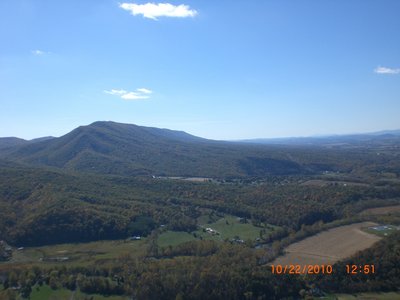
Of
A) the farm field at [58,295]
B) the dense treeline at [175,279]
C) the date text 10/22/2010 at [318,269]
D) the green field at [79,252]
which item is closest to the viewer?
the dense treeline at [175,279]

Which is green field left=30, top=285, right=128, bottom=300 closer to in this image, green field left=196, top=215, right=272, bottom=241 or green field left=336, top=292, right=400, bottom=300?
green field left=336, top=292, right=400, bottom=300

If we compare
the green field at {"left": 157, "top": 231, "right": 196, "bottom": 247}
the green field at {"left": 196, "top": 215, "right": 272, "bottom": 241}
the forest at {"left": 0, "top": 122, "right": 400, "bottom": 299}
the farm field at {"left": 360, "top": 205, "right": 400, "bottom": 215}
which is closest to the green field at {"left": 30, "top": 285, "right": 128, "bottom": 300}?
the forest at {"left": 0, "top": 122, "right": 400, "bottom": 299}

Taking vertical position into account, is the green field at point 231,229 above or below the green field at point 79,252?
above

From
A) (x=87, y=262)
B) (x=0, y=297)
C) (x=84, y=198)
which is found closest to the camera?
(x=0, y=297)

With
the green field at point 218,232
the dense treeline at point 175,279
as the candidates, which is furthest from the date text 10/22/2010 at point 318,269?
the green field at point 218,232

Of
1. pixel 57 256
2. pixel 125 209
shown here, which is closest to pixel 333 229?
pixel 125 209

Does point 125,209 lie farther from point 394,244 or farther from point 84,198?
point 394,244

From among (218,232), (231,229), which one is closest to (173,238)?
(218,232)
